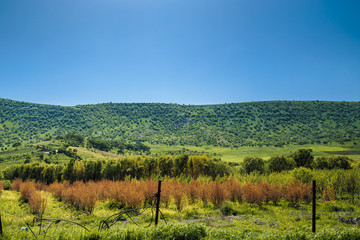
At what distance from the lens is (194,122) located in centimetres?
15025

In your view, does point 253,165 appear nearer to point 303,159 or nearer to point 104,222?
point 303,159

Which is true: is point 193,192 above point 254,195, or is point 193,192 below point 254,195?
below

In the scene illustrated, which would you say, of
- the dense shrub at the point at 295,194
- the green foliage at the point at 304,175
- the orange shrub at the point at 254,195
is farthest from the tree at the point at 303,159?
the orange shrub at the point at 254,195

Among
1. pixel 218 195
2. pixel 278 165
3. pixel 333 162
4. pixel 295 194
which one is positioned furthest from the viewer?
pixel 333 162

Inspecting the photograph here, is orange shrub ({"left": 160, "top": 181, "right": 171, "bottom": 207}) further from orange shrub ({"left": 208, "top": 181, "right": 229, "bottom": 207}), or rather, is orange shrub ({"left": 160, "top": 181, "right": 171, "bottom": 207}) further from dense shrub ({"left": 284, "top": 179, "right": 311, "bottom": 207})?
dense shrub ({"left": 284, "top": 179, "right": 311, "bottom": 207})

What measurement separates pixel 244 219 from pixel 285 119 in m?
143

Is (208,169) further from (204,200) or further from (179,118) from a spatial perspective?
(179,118)

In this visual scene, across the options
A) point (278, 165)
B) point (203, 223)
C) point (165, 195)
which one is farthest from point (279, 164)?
point (203, 223)

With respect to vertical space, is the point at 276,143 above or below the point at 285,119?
below

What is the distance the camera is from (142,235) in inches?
278

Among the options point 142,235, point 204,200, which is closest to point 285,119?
point 204,200

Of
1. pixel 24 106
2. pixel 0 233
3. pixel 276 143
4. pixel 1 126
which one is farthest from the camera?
pixel 24 106

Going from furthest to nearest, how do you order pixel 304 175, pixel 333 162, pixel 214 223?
1. pixel 333 162
2. pixel 304 175
3. pixel 214 223

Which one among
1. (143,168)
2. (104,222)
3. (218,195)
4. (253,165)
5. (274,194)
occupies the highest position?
(104,222)
